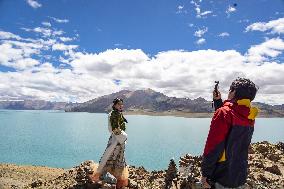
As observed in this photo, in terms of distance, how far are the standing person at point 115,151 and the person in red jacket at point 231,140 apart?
29.2 ft

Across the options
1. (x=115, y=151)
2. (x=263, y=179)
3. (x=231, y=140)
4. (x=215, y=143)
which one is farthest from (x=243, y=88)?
(x=263, y=179)

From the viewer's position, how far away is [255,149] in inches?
798

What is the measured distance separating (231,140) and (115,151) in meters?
9.64

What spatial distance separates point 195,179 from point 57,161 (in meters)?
63.3

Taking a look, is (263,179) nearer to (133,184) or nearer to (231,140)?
(133,184)

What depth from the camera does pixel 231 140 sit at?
239 inches

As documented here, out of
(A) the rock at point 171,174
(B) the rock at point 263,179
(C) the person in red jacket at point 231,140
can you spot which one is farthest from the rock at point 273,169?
(C) the person in red jacket at point 231,140

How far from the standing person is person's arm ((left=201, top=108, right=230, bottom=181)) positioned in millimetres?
9198

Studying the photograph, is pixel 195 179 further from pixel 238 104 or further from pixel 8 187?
pixel 8 187

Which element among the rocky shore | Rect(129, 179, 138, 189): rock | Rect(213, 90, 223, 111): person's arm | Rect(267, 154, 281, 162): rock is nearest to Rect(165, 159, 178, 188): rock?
the rocky shore

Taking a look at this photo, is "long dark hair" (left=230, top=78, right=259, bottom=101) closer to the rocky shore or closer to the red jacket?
the red jacket

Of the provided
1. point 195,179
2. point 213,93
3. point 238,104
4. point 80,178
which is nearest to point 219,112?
point 238,104

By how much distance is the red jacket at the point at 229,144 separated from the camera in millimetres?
5887

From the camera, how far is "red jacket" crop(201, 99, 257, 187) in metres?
5.89
